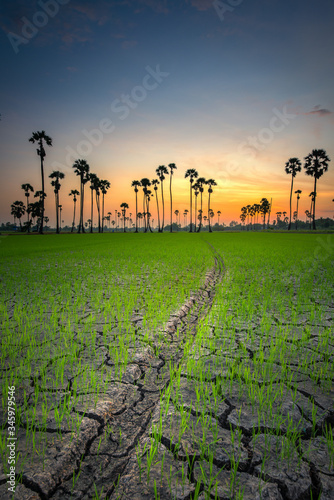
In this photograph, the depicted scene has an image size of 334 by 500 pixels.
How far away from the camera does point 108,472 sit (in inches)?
61.9

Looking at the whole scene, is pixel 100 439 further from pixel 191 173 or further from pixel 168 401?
pixel 191 173

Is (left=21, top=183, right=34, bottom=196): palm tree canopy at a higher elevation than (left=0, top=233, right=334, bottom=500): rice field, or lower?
higher

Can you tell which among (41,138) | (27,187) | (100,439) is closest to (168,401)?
(100,439)

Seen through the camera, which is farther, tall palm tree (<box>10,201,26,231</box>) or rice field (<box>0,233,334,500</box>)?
tall palm tree (<box>10,201,26,231</box>)

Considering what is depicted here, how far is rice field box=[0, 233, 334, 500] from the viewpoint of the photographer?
4.87ft

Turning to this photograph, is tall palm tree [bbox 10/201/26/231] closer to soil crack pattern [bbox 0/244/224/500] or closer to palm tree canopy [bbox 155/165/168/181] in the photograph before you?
palm tree canopy [bbox 155/165/168/181]

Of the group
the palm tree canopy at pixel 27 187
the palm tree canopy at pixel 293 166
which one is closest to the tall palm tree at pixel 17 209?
the palm tree canopy at pixel 27 187

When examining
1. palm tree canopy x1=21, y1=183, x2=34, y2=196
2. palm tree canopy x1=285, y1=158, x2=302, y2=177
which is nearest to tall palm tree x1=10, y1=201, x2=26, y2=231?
palm tree canopy x1=21, y1=183, x2=34, y2=196

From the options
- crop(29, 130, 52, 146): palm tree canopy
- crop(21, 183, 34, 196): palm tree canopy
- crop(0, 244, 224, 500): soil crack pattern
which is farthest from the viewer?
crop(21, 183, 34, 196): palm tree canopy

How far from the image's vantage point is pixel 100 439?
1832 millimetres

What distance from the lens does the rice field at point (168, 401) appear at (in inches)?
58.5

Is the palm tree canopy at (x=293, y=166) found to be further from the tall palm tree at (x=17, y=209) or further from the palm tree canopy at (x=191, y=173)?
the tall palm tree at (x=17, y=209)

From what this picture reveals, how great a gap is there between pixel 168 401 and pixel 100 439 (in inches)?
22.4

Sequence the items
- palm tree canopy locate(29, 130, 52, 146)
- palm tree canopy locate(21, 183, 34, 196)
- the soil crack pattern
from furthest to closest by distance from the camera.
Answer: palm tree canopy locate(21, 183, 34, 196) < palm tree canopy locate(29, 130, 52, 146) < the soil crack pattern
